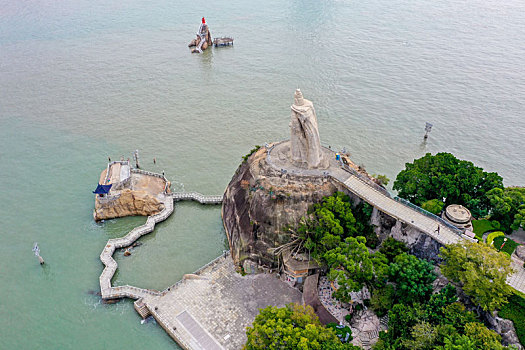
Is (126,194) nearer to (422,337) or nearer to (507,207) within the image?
(422,337)

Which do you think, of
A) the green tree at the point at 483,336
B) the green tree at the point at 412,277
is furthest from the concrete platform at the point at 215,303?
the green tree at the point at 483,336

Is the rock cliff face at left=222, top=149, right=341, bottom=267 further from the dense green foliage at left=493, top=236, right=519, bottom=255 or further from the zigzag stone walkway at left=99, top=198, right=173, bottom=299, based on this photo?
the dense green foliage at left=493, top=236, right=519, bottom=255

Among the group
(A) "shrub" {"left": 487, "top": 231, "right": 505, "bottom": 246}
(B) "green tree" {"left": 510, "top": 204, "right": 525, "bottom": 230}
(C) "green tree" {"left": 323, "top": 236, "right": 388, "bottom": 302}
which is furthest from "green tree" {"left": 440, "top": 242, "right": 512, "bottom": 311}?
(C) "green tree" {"left": 323, "top": 236, "right": 388, "bottom": 302}

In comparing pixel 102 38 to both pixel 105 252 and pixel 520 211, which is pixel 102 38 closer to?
pixel 105 252

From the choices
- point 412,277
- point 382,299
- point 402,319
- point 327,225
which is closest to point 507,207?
point 412,277

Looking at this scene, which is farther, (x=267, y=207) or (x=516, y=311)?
(x=267, y=207)

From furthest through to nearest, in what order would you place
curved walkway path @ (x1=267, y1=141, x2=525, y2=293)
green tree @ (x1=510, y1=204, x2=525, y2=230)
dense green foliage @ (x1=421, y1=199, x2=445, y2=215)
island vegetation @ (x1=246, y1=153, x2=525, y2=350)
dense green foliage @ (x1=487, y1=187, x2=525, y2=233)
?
dense green foliage @ (x1=421, y1=199, x2=445, y2=215) < dense green foliage @ (x1=487, y1=187, x2=525, y2=233) < green tree @ (x1=510, y1=204, x2=525, y2=230) < curved walkway path @ (x1=267, y1=141, x2=525, y2=293) < island vegetation @ (x1=246, y1=153, x2=525, y2=350)
